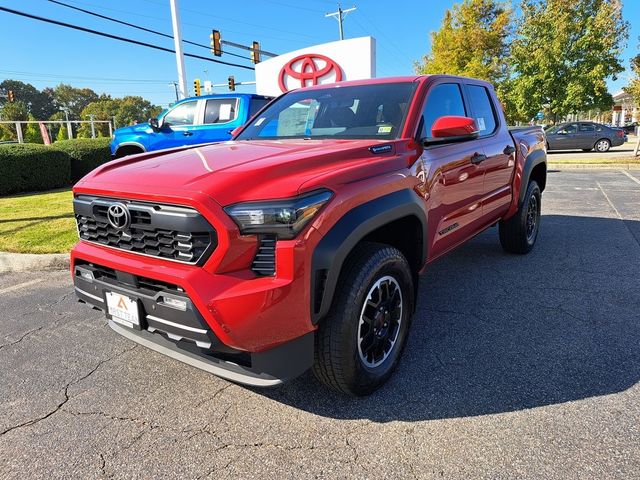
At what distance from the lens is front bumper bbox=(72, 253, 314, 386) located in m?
2.00

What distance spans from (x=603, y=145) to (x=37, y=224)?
2419cm

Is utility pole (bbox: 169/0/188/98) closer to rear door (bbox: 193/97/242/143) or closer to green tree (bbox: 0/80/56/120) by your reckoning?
→ rear door (bbox: 193/97/242/143)

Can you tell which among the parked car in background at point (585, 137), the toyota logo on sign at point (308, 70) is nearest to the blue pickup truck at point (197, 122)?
the toyota logo on sign at point (308, 70)

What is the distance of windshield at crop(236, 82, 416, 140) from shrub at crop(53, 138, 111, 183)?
31.2ft

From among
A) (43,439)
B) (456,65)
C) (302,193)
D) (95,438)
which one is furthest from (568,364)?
(456,65)

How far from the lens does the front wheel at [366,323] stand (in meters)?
2.23

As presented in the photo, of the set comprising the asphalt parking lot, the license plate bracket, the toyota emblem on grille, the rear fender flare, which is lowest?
the asphalt parking lot

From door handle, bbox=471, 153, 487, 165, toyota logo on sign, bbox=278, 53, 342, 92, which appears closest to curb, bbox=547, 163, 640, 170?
toyota logo on sign, bbox=278, 53, 342, 92

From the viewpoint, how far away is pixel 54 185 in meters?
10.7

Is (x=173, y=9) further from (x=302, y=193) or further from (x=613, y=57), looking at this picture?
(x=613, y=57)

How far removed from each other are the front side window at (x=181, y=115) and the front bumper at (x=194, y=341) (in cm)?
735

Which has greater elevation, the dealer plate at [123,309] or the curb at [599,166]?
the dealer plate at [123,309]

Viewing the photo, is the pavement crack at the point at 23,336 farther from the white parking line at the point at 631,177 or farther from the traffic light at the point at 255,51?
the traffic light at the point at 255,51

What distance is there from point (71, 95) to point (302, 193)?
12963 centimetres
